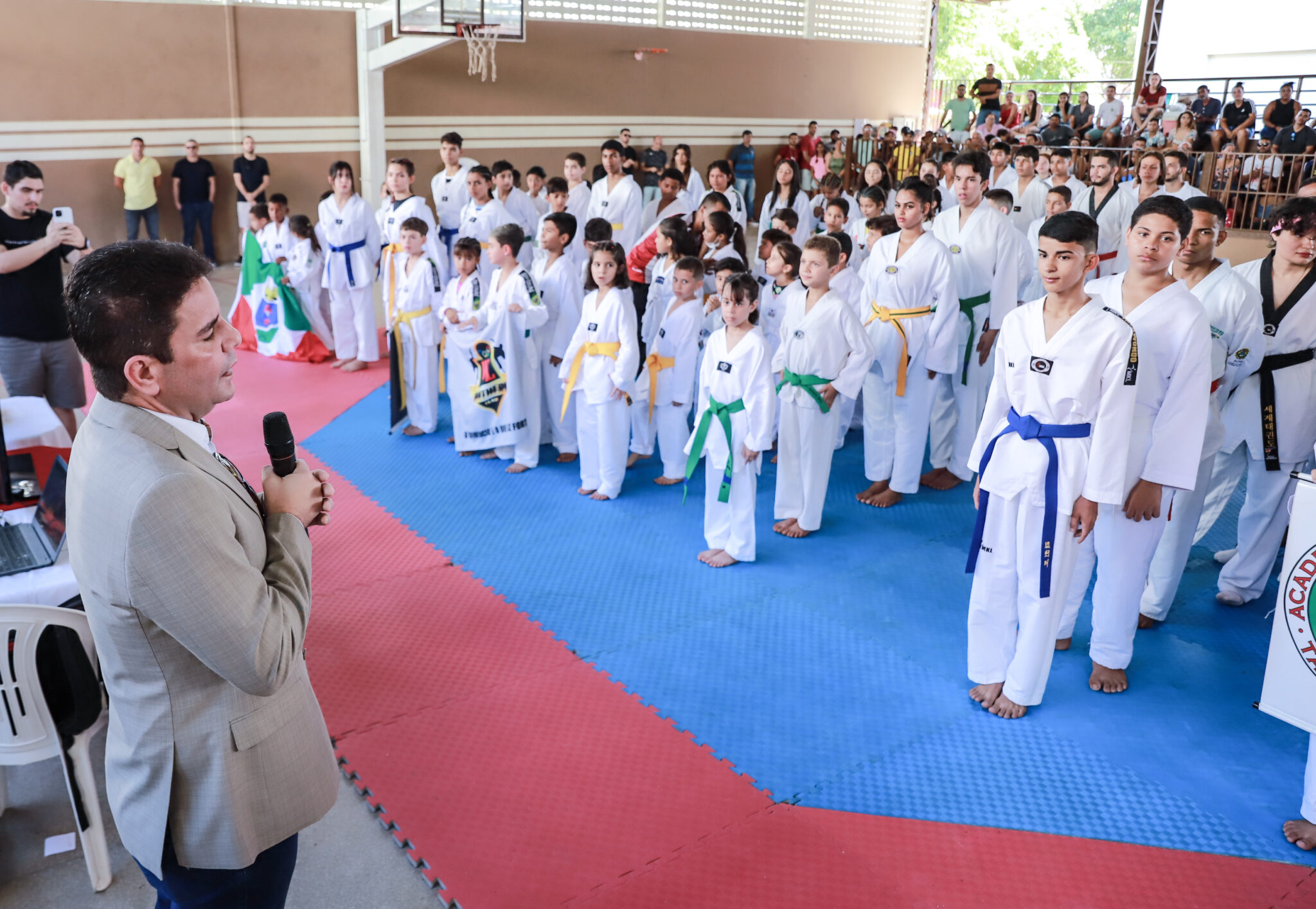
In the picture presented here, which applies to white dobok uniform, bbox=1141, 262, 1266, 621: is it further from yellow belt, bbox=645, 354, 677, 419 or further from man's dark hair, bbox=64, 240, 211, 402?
man's dark hair, bbox=64, 240, 211, 402

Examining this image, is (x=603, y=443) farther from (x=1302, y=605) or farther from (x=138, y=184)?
(x=138, y=184)

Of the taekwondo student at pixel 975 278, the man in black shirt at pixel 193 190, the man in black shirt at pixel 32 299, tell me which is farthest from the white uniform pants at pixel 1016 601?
the man in black shirt at pixel 193 190

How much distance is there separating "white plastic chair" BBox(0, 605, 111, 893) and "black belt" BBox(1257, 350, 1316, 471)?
4412 mm

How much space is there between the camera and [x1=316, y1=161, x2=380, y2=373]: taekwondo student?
759cm

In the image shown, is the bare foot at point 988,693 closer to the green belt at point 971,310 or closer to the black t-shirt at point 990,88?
the green belt at point 971,310

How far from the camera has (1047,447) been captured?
10.5ft

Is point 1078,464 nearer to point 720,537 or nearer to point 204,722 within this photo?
point 720,537

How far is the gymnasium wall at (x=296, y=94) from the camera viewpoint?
1080cm

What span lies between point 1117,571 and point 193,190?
1141cm

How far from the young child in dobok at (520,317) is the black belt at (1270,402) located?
3.70 metres

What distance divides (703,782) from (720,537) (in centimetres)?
177

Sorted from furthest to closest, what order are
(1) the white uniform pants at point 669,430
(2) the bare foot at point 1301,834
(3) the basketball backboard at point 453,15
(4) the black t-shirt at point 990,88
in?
(4) the black t-shirt at point 990,88, (3) the basketball backboard at point 453,15, (1) the white uniform pants at point 669,430, (2) the bare foot at point 1301,834

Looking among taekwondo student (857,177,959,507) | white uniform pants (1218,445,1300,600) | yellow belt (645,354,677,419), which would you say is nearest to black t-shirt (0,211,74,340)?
yellow belt (645,354,677,419)

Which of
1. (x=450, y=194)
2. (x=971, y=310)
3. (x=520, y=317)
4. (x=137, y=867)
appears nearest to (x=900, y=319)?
(x=971, y=310)
